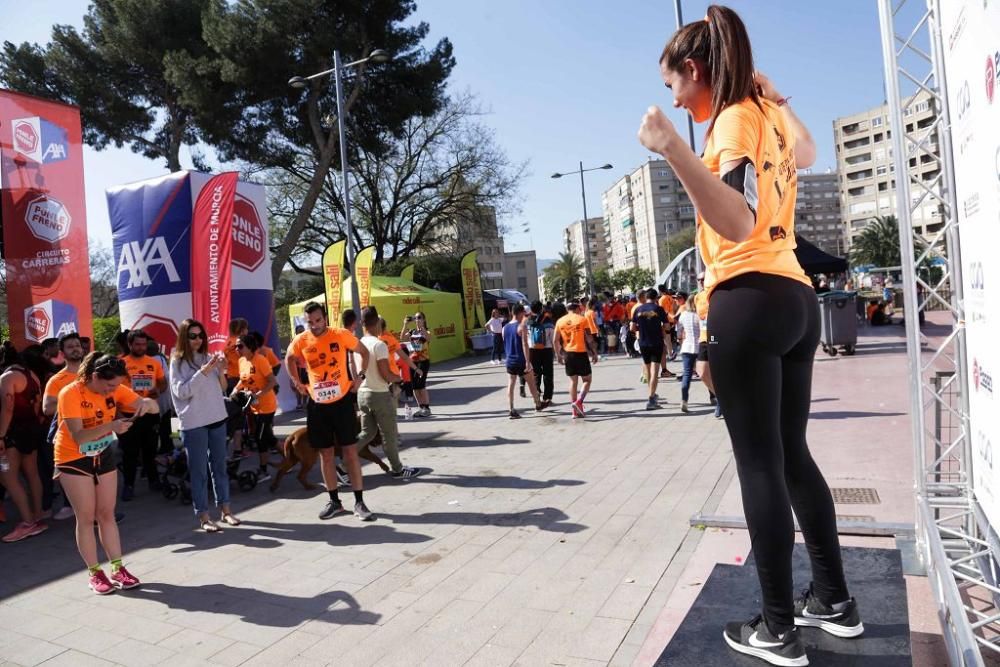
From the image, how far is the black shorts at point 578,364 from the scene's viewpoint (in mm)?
10477

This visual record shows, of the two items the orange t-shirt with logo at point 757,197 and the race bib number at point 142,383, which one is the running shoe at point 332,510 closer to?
the race bib number at point 142,383

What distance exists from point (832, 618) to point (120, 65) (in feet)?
79.5

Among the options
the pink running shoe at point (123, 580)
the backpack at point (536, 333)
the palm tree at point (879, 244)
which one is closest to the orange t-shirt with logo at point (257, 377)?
the pink running shoe at point (123, 580)

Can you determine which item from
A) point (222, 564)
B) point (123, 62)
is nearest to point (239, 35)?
point (123, 62)

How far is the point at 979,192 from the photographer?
2.18m

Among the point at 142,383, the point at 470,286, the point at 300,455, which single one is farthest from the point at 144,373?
the point at 470,286

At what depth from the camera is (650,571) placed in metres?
4.09

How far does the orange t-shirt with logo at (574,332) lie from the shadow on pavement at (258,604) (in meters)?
6.83

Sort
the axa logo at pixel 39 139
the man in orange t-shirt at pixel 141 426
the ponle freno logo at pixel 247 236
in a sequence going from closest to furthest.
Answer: the man in orange t-shirt at pixel 141 426, the axa logo at pixel 39 139, the ponle freno logo at pixel 247 236

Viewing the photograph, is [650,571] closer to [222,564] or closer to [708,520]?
[708,520]

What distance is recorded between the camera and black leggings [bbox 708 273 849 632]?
1.94 m

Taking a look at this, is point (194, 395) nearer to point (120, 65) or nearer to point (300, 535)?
point (300, 535)

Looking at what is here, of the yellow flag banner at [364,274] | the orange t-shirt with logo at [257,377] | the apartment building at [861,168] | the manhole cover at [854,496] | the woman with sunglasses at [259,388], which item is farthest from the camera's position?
the apartment building at [861,168]

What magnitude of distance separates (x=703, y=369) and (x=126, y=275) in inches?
411
